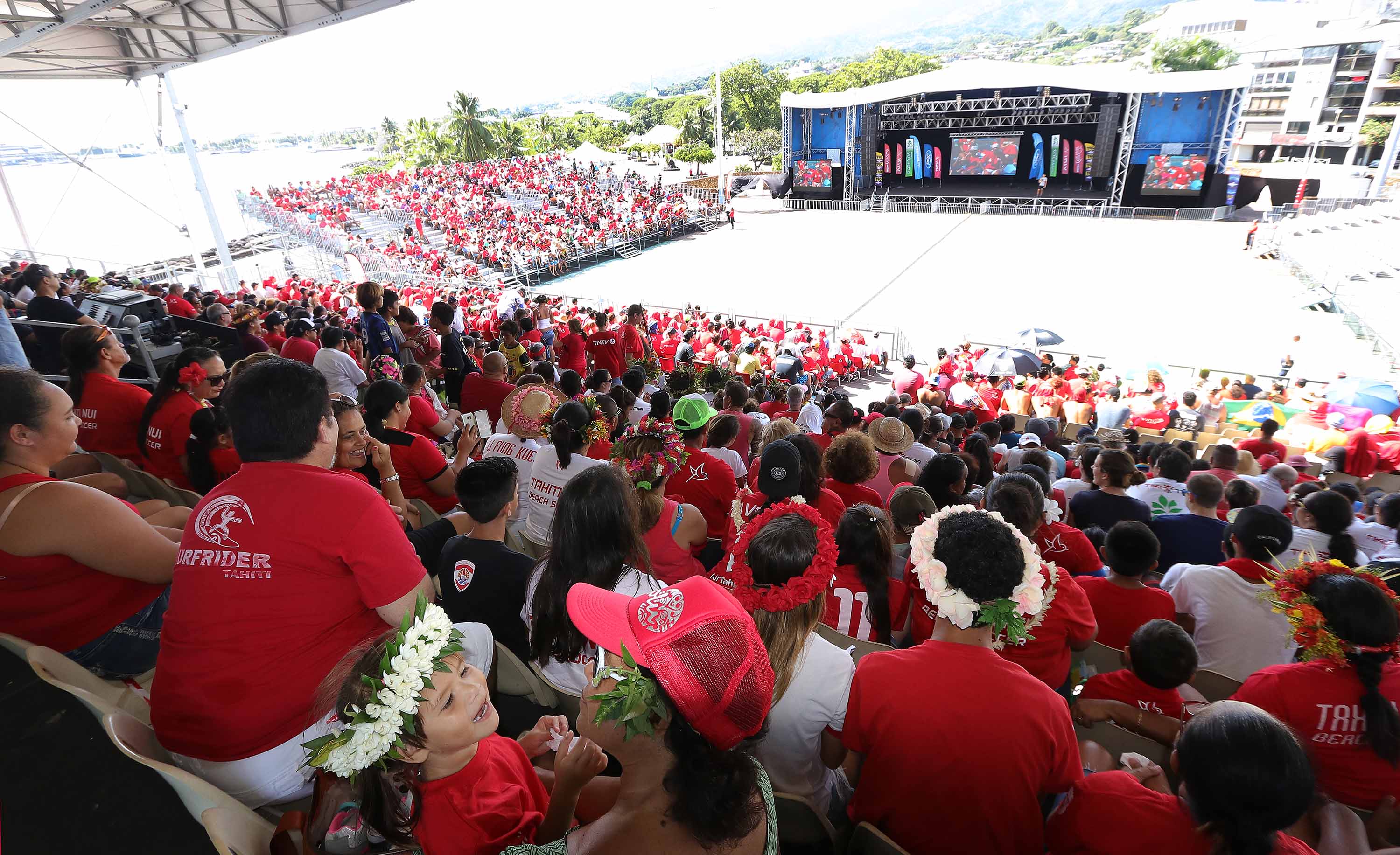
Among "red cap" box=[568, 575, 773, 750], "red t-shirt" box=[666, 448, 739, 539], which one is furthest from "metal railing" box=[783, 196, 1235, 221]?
"red cap" box=[568, 575, 773, 750]

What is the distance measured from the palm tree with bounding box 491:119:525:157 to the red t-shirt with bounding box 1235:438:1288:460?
46.1 m

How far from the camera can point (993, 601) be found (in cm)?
190

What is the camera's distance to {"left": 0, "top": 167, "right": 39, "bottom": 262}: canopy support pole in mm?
14016

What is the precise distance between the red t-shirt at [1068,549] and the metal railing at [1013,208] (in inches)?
1152

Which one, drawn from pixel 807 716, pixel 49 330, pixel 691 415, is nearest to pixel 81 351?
pixel 691 415

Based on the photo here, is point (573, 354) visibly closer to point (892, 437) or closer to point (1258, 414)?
point (892, 437)

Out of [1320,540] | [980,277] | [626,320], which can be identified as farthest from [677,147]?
[1320,540]

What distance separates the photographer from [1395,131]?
21.9 m

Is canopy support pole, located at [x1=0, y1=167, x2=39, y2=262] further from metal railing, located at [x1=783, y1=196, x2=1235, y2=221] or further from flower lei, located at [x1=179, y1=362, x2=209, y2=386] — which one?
metal railing, located at [x1=783, y1=196, x2=1235, y2=221]

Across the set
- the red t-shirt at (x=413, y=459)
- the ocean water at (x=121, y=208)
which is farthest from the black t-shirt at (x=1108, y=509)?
the ocean water at (x=121, y=208)

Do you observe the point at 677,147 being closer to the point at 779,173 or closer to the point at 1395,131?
the point at 779,173

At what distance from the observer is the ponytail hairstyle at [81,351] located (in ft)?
12.0

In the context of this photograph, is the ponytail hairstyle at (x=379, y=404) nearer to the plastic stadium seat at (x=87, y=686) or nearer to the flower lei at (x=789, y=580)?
the plastic stadium seat at (x=87, y=686)

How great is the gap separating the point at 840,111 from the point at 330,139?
131 meters
